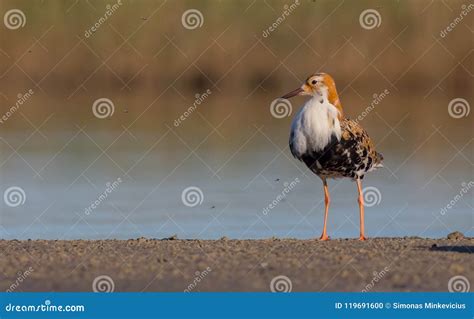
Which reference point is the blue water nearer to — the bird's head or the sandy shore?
the bird's head

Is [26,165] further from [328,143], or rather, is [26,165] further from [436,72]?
[436,72]

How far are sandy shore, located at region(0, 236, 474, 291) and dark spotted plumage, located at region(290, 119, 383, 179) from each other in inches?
56.2

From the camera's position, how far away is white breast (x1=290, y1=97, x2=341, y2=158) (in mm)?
15734

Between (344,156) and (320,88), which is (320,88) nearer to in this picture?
(320,88)

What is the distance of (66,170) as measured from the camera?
23.8 meters

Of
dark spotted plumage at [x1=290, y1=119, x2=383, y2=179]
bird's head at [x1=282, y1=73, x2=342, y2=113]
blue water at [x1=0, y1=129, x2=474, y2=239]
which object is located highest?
bird's head at [x1=282, y1=73, x2=342, y2=113]

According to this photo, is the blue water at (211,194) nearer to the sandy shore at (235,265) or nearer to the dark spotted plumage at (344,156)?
the dark spotted plumage at (344,156)

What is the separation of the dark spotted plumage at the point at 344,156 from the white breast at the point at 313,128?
0.06 m

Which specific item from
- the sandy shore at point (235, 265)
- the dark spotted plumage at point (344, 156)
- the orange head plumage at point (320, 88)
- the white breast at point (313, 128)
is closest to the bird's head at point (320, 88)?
the orange head plumage at point (320, 88)

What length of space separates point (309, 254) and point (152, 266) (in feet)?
5.52

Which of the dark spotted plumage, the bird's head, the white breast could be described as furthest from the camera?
the bird's head

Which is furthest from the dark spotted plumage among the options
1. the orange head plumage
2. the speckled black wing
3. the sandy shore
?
the sandy shore

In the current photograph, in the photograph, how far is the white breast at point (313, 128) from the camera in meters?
15.7

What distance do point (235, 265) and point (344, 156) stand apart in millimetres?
3578
